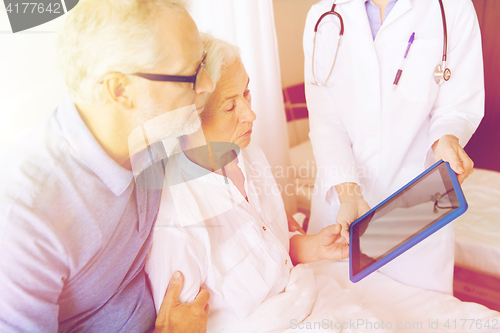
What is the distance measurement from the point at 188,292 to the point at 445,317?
775mm

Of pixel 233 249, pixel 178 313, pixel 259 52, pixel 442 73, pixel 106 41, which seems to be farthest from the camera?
pixel 259 52

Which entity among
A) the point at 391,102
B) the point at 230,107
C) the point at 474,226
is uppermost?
the point at 230,107

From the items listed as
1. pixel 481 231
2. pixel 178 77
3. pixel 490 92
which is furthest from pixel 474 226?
pixel 178 77

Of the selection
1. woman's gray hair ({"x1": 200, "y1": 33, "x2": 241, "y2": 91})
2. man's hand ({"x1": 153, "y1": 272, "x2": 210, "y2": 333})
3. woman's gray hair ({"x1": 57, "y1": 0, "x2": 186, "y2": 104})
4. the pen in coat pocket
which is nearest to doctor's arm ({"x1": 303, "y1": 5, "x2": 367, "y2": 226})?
the pen in coat pocket

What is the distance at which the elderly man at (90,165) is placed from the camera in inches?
21.5

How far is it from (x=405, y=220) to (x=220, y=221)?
0.50 m

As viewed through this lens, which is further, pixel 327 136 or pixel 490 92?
pixel 490 92

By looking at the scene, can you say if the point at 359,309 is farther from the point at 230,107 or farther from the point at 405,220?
the point at 230,107

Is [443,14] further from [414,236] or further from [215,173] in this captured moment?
[215,173]

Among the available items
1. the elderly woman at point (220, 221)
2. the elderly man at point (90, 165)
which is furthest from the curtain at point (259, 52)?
the elderly man at point (90, 165)

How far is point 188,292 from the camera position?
2.69 feet

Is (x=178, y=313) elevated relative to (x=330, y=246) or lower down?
elevated

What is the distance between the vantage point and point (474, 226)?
1525 millimetres

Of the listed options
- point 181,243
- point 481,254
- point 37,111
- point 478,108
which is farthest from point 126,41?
point 481,254
